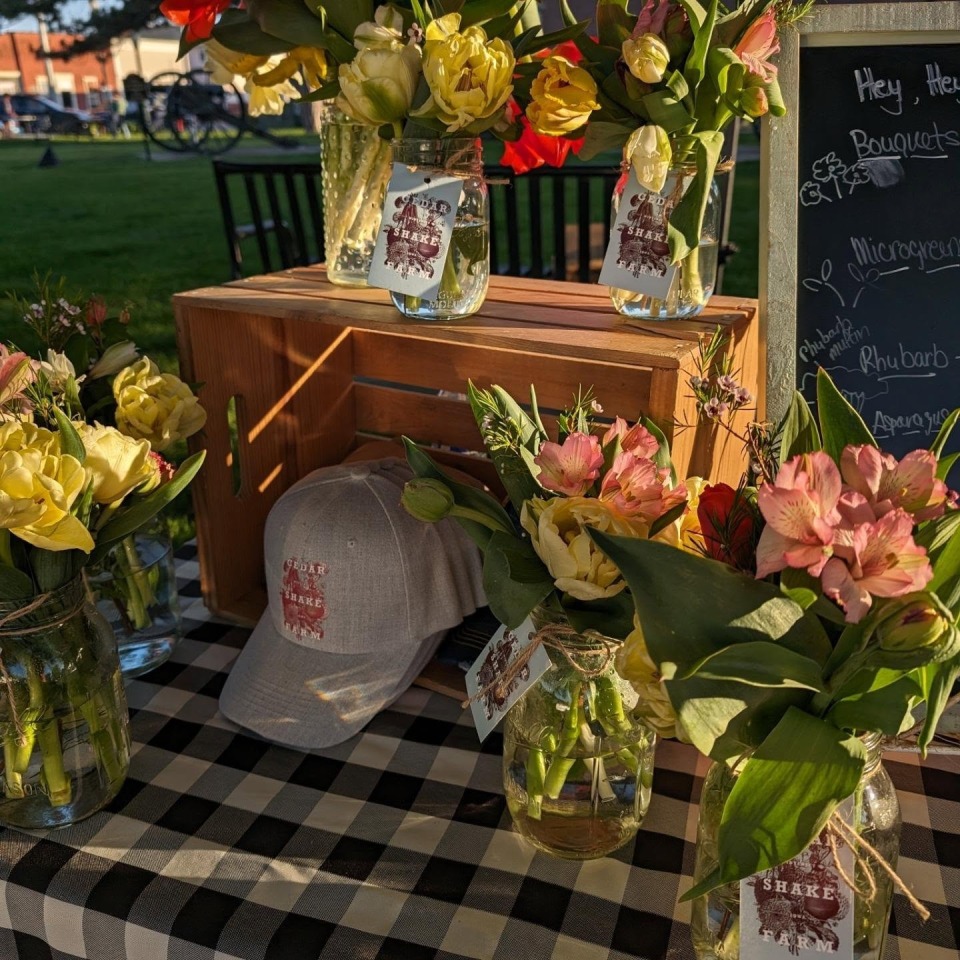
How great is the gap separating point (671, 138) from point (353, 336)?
2.06ft

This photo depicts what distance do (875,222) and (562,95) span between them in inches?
14.9

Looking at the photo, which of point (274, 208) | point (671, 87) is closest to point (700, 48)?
point (671, 87)

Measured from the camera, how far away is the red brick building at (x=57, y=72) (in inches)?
516

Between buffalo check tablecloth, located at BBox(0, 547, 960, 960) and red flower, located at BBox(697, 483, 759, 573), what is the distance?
0.35m

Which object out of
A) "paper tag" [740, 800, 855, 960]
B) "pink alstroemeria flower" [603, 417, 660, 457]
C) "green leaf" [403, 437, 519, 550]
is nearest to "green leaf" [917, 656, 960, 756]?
"paper tag" [740, 800, 855, 960]

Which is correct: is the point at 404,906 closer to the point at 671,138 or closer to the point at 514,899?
the point at 514,899

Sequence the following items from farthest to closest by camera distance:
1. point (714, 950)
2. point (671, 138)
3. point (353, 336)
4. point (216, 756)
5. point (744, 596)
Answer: point (353, 336)
point (216, 756)
point (671, 138)
point (714, 950)
point (744, 596)

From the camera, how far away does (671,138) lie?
90 cm

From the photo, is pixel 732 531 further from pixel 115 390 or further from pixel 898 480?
pixel 115 390

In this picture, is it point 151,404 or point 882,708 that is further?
point 151,404

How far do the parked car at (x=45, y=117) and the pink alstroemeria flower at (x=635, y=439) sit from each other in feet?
45.5

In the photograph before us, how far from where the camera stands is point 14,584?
853 millimetres

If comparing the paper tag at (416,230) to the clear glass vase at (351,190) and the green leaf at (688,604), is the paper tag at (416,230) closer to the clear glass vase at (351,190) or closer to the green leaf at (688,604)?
the clear glass vase at (351,190)

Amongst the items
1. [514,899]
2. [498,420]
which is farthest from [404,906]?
[498,420]
